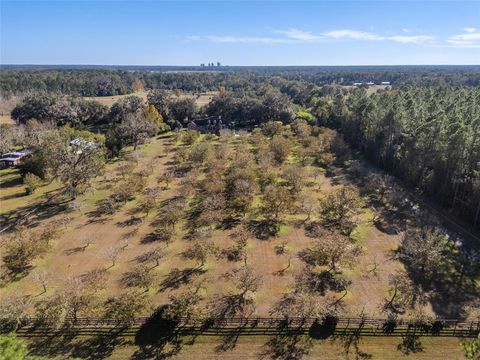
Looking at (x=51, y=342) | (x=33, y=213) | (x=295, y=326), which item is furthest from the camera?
(x=33, y=213)

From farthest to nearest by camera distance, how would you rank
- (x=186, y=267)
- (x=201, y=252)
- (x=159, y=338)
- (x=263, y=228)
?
(x=263, y=228)
(x=186, y=267)
(x=201, y=252)
(x=159, y=338)

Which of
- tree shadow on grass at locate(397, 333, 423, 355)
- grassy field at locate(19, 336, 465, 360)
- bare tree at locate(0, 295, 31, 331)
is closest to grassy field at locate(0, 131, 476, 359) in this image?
grassy field at locate(19, 336, 465, 360)

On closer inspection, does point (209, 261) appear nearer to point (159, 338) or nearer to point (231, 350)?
point (159, 338)

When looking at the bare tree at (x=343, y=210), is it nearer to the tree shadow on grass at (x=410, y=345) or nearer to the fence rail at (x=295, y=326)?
the fence rail at (x=295, y=326)

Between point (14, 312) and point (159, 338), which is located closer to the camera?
point (159, 338)

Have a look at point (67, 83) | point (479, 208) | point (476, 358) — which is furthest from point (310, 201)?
point (67, 83)

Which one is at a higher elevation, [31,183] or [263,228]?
[31,183]

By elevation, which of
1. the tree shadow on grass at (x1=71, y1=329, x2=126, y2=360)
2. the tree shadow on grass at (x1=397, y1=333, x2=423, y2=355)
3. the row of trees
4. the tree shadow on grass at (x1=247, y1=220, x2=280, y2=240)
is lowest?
the tree shadow on grass at (x1=397, y1=333, x2=423, y2=355)

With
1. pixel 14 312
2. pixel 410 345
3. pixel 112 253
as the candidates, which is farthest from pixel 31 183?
pixel 410 345

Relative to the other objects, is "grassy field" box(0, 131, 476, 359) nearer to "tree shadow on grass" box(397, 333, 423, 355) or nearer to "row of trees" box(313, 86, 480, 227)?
"tree shadow on grass" box(397, 333, 423, 355)
